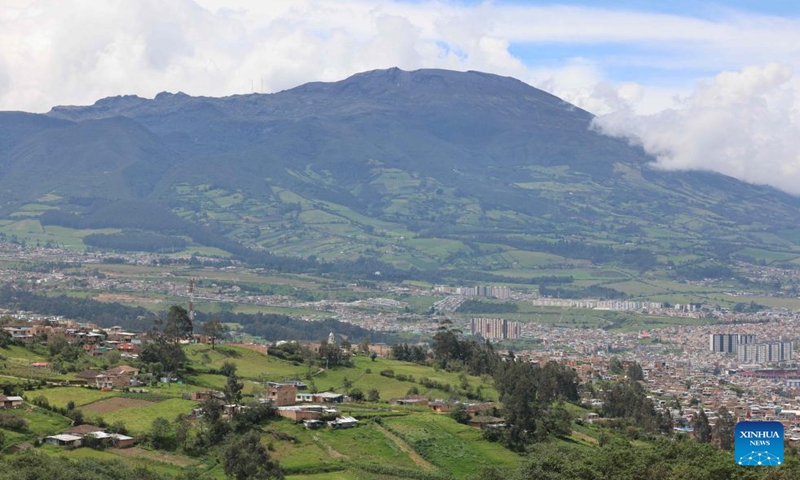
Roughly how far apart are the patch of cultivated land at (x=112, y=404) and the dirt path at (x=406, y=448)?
10387mm

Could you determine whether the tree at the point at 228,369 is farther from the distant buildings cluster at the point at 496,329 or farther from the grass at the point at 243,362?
the distant buildings cluster at the point at 496,329

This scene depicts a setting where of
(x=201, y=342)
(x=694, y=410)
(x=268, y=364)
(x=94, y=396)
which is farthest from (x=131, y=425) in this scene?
(x=694, y=410)

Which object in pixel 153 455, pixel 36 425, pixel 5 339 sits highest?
pixel 5 339

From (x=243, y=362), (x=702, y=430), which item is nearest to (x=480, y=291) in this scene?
(x=243, y=362)

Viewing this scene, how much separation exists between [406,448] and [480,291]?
104304mm

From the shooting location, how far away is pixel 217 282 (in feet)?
466

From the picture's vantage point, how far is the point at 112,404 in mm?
52000

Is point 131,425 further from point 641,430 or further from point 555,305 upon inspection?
point 555,305

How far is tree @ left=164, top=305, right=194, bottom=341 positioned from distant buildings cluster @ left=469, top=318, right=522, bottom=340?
52403 millimetres

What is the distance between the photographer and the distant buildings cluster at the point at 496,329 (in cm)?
12188

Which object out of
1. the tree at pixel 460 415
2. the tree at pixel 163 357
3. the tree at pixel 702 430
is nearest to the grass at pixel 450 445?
the tree at pixel 460 415

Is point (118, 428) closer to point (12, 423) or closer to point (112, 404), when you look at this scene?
point (12, 423)

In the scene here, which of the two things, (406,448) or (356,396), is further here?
(356,396)

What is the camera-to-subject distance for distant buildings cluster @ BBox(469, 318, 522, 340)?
12188cm
